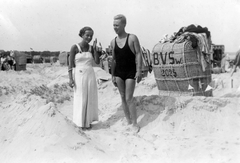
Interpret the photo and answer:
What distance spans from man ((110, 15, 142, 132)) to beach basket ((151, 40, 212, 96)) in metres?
1.78

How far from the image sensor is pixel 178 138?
421cm

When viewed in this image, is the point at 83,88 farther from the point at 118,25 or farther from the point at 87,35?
the point at 118,25

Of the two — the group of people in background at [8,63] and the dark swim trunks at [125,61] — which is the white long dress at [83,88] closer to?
the dark swim trunks at [125,61]

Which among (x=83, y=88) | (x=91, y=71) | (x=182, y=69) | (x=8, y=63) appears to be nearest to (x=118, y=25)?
(x=91, y=71)

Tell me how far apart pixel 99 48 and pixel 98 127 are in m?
1.44

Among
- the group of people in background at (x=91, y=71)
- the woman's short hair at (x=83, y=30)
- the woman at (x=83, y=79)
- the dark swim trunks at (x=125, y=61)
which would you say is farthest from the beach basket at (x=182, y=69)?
the woman's short hair at (x=83, y=30)

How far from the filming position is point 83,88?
185 inches

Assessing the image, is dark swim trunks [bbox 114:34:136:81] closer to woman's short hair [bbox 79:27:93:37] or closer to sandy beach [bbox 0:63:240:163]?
woman's short hair [bbox 79:27:93:37]

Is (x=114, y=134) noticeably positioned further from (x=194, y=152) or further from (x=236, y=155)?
(x=236, y=155)

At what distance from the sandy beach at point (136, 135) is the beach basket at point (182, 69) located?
3.04 feet

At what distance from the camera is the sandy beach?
349 centimetres

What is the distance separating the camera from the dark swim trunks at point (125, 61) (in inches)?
173

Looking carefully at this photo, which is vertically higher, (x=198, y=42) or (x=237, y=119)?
(x=198, y=42)

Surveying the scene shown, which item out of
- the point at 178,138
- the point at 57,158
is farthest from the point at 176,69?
A: the point at 57,158
